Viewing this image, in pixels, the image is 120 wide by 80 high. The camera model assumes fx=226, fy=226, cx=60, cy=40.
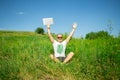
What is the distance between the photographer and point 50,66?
679 centimetres

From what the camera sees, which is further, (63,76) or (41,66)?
(41,66)

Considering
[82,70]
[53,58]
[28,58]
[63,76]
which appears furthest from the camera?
[53,58]

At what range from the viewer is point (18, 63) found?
6738mm

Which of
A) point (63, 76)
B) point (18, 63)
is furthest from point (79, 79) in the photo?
point (18, 63)

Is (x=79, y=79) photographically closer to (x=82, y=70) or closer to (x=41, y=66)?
(x=82, y=70)

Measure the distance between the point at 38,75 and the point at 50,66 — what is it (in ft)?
2.26

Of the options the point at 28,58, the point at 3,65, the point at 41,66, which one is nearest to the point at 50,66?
the point at 41,66

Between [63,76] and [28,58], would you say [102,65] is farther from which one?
[28,58]

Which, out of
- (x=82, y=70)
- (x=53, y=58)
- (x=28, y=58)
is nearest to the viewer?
(x=82, y=70)

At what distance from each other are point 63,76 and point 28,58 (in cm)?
167

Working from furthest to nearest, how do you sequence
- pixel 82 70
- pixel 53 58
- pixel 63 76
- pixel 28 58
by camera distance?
pixel 53 58
pixel 28 58
pixel 82 70
pixel 63 76

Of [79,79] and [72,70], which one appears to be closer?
[79,79]

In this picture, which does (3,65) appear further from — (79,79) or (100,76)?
(100,76)

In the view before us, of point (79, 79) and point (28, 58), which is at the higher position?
point (28, 58)
